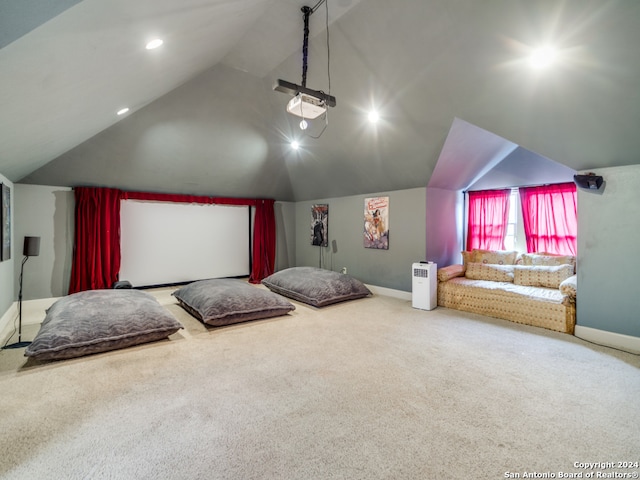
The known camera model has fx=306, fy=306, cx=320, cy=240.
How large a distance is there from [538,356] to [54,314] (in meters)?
5.03

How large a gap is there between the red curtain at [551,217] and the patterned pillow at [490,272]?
2.27 ft

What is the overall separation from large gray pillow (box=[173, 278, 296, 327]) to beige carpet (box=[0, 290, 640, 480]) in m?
0.47

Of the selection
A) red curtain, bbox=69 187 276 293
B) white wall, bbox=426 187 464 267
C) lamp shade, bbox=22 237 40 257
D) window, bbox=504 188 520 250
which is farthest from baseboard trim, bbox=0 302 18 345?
window, bbox=504 188 520 250

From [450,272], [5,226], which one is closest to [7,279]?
[5,226]

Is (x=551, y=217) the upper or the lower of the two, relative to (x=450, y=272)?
upper

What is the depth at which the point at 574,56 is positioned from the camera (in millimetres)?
2713

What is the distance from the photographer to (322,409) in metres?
2.14

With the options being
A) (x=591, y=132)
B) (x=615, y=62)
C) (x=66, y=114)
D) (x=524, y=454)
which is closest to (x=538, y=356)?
(x=524, y=454)

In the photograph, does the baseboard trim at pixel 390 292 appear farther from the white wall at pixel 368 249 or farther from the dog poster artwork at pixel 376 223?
the dog poster artwork at pixel 376 223

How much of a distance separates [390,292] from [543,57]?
3949 mm

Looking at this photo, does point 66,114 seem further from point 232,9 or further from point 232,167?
point 232,167

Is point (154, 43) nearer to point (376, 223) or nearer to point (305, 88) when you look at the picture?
point (305, 88)

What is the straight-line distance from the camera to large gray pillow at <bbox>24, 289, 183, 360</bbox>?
2.84 metres

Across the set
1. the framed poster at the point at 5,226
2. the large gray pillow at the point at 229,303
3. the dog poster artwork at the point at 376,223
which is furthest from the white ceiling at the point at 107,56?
the dog poster artwork at the point at 376,223
